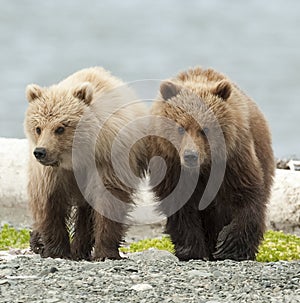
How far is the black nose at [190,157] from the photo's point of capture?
247 inches

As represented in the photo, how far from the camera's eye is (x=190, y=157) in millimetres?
6270

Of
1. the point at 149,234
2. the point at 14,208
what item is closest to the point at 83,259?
the point at 149,234

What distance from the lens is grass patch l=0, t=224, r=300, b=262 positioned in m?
8.62

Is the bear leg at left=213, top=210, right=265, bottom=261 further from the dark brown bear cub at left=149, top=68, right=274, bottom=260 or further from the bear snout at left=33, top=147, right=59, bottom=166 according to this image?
the bear snout at left=33, top=147, right=59, bottom=166

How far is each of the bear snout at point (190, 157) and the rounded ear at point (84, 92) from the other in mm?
1045

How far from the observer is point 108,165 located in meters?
6.80

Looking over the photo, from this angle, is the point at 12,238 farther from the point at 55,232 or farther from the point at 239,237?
the point at 239,237

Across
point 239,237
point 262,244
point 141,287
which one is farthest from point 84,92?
point 262,244

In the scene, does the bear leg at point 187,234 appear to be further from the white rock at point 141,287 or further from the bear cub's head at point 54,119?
the white rock at point 141,287

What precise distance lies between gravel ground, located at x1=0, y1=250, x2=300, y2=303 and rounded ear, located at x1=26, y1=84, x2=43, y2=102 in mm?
1408

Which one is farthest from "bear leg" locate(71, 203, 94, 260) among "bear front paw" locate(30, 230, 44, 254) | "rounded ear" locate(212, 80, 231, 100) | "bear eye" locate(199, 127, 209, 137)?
"rounded ear" locate(212, 80, 231, 100)

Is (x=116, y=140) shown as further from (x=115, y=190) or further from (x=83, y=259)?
(x=83, y=259)

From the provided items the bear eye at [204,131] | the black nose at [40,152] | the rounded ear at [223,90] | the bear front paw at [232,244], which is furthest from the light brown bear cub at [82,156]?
the bear front paw at [232,244]

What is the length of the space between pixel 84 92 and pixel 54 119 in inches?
14.4
